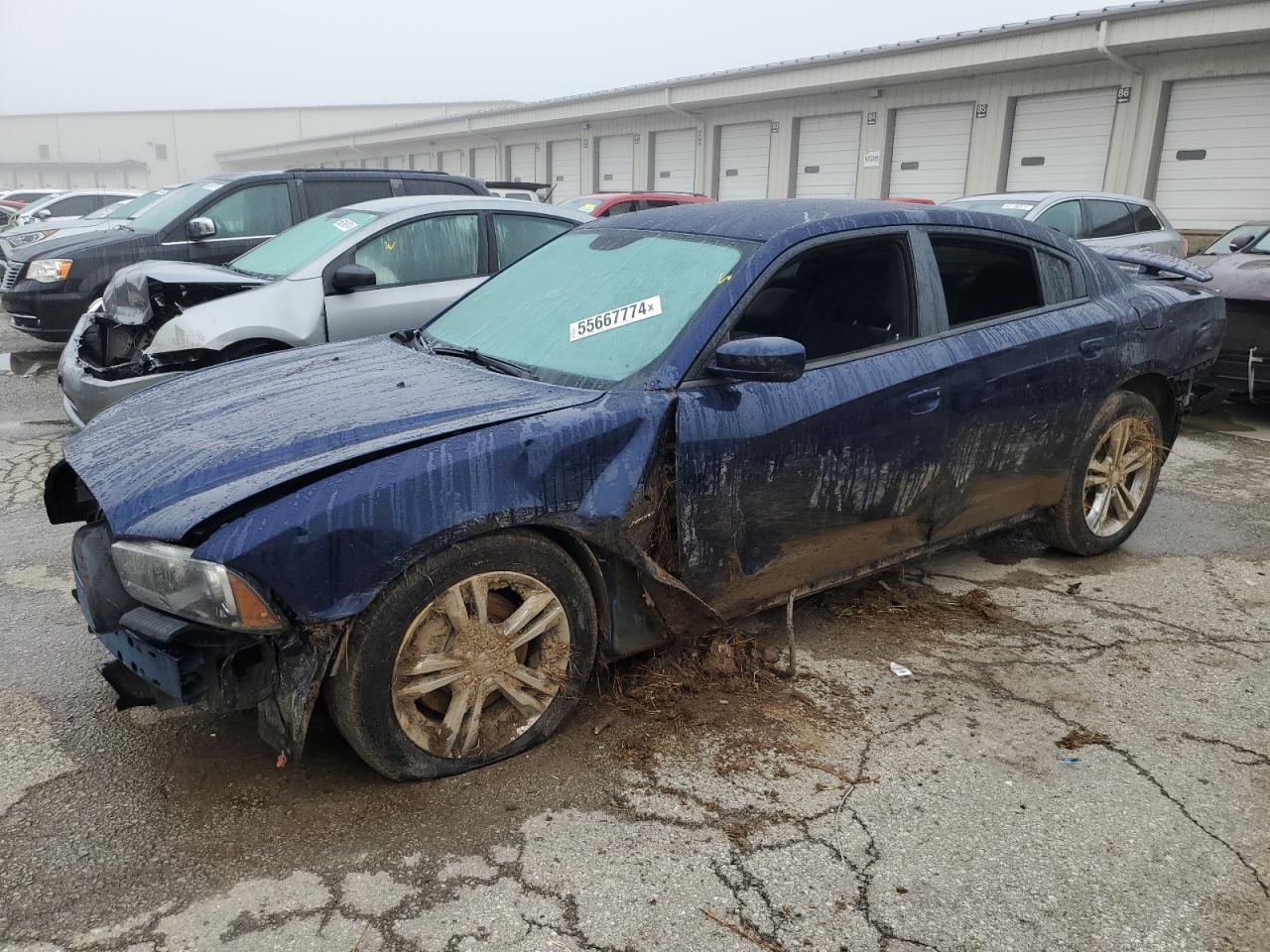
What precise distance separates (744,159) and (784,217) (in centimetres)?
1956

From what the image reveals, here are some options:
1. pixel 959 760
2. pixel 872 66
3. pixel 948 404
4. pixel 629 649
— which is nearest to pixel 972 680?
pixel 959 760

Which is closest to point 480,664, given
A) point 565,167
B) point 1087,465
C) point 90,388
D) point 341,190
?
point 1087,465

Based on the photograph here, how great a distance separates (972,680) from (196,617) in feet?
8.46

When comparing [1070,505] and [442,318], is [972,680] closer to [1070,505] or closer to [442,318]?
[1070,505]

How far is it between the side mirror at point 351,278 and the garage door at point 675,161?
60.9 ft

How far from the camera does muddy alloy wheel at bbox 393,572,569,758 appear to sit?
2629 mm

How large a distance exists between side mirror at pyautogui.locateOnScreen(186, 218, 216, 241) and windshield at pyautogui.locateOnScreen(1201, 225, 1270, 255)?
9.08m

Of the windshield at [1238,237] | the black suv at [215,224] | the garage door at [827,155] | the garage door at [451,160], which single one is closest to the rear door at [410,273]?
the black suv at [215,224]

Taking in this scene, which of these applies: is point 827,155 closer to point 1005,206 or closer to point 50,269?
point 1005,206

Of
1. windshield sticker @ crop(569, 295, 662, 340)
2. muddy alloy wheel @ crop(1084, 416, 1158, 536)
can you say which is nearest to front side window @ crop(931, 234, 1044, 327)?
muddy alloy wheel @ crop(1084, 416, 1158, 536)

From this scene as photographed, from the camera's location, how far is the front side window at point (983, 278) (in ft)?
12.2

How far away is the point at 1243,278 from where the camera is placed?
7.38 meters

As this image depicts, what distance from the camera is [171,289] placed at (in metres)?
5.93

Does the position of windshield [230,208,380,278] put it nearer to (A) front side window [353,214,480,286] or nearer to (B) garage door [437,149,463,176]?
(A) front side window [353,214,480,286]
